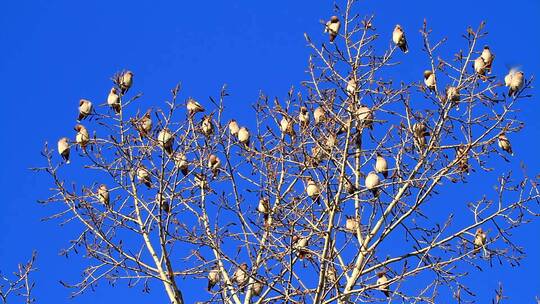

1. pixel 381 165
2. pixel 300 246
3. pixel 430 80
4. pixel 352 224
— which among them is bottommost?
pixel 300 246

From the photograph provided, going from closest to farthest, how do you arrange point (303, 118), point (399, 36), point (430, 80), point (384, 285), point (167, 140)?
point (384, 285) < point (167, 140) < point (430, 80) < point (303, 118) < point (399, 36)

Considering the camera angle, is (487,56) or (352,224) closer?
(352,224)

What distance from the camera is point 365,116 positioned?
27.8ft

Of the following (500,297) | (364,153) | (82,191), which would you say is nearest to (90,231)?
(82,191)

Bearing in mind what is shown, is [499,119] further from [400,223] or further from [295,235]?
[295,235]

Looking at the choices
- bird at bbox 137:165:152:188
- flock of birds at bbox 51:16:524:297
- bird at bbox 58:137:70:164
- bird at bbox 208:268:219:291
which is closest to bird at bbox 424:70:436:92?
flock of birds at bbox 51:16:524:297

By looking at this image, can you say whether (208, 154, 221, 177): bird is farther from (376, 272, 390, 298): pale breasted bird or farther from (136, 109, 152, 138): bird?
(376, 272, 390, 298): pale breasted bird

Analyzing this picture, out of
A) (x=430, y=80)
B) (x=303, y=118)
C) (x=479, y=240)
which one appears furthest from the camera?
(x=303, y=118)

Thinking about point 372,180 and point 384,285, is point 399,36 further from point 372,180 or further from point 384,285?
point 384,285

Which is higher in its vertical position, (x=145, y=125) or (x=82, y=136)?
(x=82, y=136)

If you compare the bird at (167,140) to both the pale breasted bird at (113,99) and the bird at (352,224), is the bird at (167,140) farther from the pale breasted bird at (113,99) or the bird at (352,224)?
the bird at (352,224)

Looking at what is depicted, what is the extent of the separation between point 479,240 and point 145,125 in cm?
292

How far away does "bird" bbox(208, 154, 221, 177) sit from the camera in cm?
915

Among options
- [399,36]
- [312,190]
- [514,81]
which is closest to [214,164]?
Answer: [312,190]
